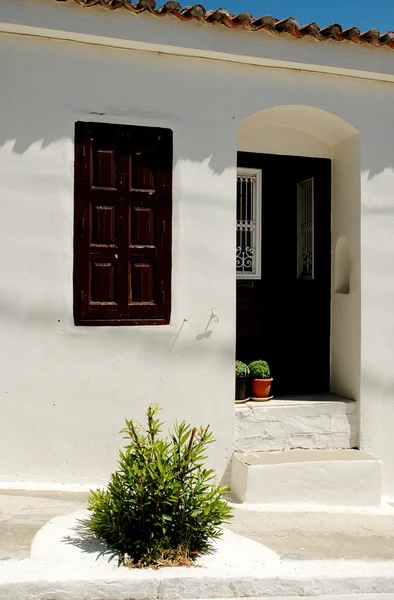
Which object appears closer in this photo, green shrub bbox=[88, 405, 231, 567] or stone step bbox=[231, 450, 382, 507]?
green shrub bbox=[88, 405, 231, 567]

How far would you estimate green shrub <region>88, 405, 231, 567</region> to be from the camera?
4203 millimetres

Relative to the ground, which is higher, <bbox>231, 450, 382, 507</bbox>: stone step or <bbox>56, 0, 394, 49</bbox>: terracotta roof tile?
<bbox>56, 0, 394, 49</bbox>: terracotta roof tile

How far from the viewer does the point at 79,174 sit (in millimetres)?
5848

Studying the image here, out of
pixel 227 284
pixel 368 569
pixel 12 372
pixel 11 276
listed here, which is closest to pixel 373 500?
pixel 368 569

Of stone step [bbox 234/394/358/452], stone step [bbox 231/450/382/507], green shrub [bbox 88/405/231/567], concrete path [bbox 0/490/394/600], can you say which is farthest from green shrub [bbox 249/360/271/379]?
green shrub [bbox 88/405/231/567]

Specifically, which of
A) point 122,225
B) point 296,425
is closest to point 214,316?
point 122,225

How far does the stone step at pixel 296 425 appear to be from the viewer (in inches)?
251

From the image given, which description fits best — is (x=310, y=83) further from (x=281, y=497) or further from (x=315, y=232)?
(x=281, y=497)

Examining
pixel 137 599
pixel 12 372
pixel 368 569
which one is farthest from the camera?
pixel 12 372

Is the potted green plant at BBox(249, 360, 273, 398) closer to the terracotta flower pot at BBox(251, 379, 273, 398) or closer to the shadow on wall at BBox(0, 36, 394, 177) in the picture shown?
the terracotta flower pot at BBox(251, 379, 273, 398)

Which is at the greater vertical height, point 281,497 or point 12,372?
point 12,372

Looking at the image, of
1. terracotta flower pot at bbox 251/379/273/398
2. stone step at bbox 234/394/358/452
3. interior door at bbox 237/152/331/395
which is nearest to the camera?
stone step at bbox 234/394/358/452

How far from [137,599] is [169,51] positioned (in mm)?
4532

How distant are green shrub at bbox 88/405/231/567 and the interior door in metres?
3.11
